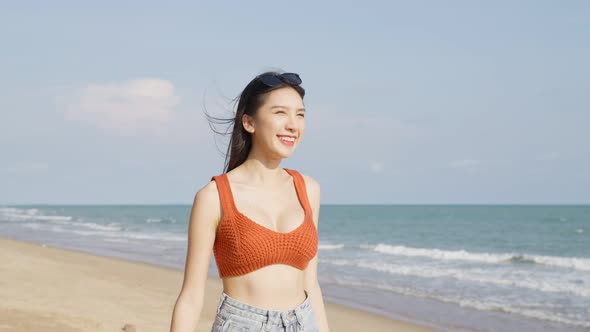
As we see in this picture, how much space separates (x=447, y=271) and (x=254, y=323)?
14518 millimetres

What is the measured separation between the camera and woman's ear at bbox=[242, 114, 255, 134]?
2.68 m

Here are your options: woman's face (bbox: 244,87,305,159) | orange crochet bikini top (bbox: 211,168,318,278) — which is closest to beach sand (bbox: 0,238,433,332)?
orange crochet bikini top (bbox: 211,168,318,278)

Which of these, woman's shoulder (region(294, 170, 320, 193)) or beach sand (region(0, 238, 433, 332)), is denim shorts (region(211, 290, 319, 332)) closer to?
woman's shoulder (region(294, 170, 320, 193))

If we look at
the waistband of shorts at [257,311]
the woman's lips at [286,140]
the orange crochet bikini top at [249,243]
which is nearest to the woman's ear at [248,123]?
the woman's lips at [286,140]

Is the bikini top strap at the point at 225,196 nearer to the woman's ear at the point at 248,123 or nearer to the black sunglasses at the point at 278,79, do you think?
the woman's ear at the point at 248,123

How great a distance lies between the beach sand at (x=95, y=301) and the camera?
718cm

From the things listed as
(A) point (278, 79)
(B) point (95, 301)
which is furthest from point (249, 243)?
(B) point (95, 301)

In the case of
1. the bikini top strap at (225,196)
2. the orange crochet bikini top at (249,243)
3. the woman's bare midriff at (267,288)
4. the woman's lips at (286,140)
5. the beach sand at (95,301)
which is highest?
the woman's lips at (286,140)

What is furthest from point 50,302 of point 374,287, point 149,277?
point 374,287

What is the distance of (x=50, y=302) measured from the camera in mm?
8234

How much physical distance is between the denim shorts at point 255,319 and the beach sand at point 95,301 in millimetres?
4787

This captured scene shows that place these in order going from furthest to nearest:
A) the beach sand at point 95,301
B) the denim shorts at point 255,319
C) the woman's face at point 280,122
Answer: the beach sand at point 95,301
the woman's face at point 280,122
the denim shorts at point 255,319

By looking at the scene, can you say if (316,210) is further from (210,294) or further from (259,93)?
(210,294)

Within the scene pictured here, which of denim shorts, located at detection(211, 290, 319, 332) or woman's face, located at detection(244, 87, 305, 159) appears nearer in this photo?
denim shorts, located at detection(211, 290, 319, 332)
